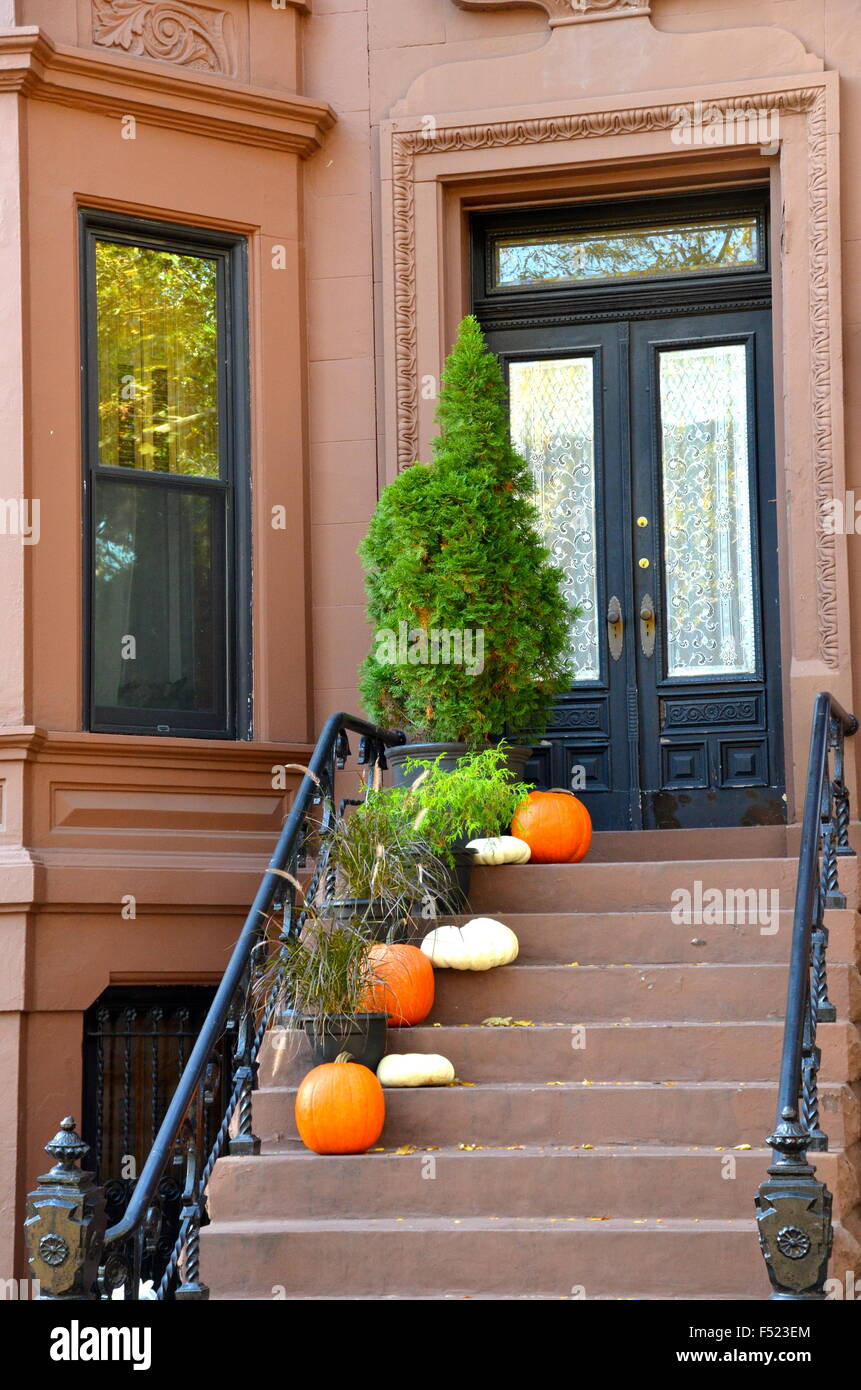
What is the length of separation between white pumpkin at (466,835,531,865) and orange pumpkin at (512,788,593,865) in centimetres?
10

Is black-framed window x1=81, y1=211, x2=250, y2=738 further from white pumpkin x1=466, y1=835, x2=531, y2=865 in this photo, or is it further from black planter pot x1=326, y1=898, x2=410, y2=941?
black planter pot x1=326, y1=898, x2=410, y2=941

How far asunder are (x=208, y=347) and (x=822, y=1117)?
4952mm

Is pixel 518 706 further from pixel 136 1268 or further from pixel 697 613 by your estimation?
pixel 136 1268

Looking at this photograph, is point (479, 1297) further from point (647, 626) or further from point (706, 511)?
point (706, 511)

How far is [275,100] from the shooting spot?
8.75 meters

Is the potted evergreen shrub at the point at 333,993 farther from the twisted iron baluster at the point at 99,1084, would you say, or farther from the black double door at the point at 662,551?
the black double door at the point at 662,551

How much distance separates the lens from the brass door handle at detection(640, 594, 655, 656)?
8.87m

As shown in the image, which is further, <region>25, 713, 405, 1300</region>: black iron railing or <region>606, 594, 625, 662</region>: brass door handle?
<region>606, 594, 625, 662</region>: brass door handle

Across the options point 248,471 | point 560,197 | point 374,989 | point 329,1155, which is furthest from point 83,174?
point 329,1155

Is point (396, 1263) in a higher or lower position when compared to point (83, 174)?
lower

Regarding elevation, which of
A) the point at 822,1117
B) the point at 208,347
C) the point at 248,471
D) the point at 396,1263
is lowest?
the point at 396,1263


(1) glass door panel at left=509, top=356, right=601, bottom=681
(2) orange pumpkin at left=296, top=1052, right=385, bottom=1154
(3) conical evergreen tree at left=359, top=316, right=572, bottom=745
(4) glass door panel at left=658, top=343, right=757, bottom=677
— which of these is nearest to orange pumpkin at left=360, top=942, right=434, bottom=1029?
(2) orange pumpkin at left=296, top=1052, right=385, bottom=1154

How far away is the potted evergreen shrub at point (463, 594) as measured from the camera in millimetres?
7574

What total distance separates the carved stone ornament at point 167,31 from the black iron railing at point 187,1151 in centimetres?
358
